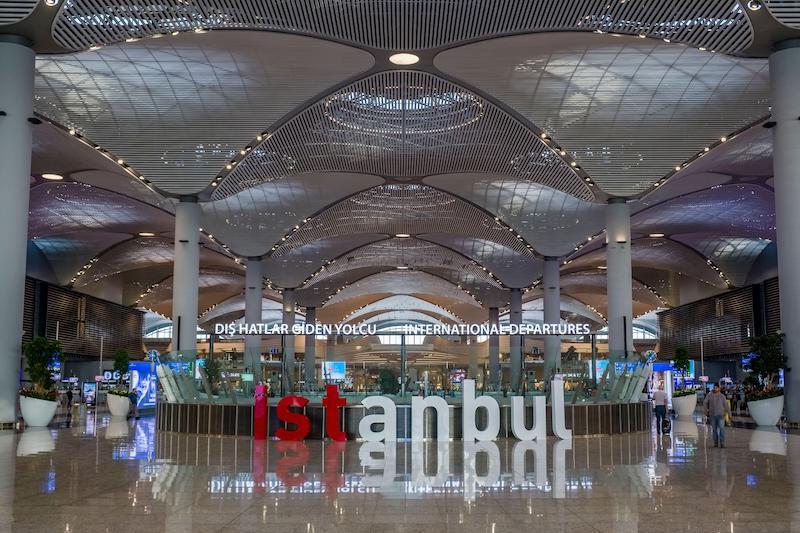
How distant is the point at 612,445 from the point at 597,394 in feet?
12.4

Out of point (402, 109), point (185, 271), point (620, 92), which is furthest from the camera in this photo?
point (185, 271)

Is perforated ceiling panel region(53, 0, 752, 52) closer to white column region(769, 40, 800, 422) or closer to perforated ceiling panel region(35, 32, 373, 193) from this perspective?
white column region(769, 40, 800, 422)

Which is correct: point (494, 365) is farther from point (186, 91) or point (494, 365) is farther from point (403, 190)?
point (403, 190)

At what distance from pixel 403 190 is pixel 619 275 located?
35.1 ft

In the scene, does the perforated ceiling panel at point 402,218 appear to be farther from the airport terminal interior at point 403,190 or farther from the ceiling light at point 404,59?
the ceiling light at point 404,59

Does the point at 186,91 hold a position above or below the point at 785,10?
above

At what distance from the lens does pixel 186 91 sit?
79.3 feet

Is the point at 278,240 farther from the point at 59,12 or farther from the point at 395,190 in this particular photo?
the point at 59,12

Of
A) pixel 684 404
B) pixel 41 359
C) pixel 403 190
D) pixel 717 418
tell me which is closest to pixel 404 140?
pixel 403 190

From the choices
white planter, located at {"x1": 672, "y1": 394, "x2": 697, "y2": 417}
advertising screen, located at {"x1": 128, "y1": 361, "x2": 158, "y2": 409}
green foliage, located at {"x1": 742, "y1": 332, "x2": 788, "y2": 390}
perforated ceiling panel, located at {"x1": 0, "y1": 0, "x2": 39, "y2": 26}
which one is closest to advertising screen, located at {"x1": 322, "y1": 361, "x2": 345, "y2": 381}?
green foliage, located at {"x1": 742, "y1": 332, "x2": 788, "y2": 390}

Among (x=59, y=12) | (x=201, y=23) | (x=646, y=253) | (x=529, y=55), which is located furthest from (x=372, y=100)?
(x=646, y=253)

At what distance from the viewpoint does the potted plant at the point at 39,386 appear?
71.4ft

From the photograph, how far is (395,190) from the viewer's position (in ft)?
119

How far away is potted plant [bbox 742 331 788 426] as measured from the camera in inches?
776
